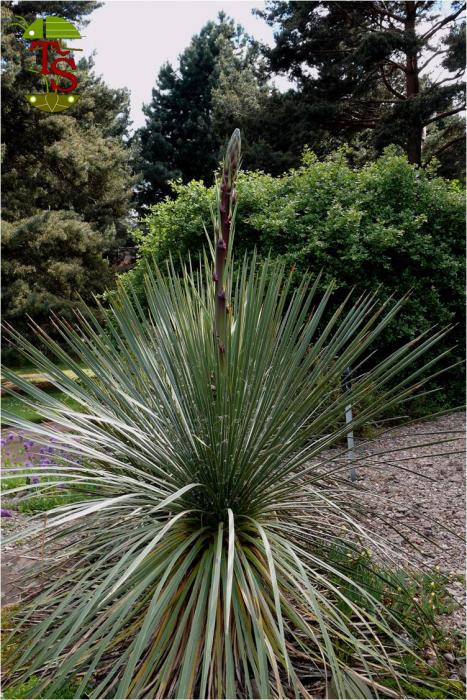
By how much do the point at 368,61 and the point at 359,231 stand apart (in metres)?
7.30

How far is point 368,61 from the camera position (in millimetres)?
10852

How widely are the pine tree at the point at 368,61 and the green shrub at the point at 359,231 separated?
224 inches

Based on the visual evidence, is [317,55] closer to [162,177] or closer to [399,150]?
[399,150]

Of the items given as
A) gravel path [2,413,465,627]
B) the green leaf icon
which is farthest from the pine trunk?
gravel path [2,413,465,627]

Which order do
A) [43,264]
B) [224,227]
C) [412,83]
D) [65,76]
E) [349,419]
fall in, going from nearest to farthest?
[224,227], [349,419], [65,76], [412,83], [43,264]

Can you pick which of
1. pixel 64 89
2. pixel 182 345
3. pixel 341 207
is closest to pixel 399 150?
pixel 64 89

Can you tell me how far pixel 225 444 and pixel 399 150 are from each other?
488 inches

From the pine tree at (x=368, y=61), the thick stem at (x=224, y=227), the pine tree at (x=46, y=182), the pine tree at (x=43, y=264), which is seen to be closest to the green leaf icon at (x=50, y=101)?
the pine tree at (x=46, y=182)

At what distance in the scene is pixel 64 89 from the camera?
11.0m

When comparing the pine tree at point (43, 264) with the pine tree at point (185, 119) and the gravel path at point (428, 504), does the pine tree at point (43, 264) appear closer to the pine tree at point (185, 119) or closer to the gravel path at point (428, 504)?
the pine tree at point (185, 119)

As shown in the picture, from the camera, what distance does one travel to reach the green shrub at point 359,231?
5.31 meters

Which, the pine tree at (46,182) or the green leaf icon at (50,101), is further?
the pine tree at (46,182)

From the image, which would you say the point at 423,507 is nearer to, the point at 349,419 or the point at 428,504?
the point at 428,504

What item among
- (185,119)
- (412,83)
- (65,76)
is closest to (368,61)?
(412,83)
